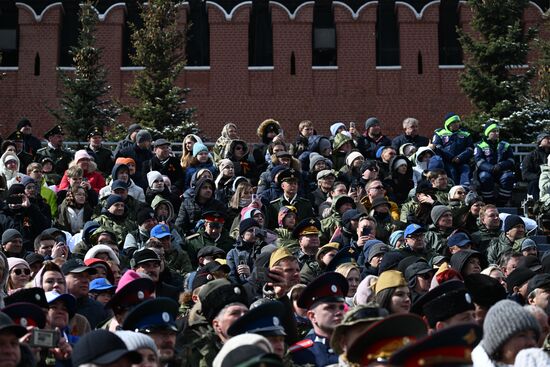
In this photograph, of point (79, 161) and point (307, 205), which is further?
point (79, 161)

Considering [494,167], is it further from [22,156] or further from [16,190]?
[16,190]

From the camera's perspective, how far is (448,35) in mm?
39312

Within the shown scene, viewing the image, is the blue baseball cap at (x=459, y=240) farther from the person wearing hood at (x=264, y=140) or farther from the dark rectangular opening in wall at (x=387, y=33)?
the dark rectangular opening in wall at (x=387, y=33)

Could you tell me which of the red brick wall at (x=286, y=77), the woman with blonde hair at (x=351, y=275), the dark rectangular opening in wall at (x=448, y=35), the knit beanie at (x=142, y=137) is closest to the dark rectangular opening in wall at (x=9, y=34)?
the red brick wall at (x=286, y=77)

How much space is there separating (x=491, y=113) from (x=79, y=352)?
23060 millimetres

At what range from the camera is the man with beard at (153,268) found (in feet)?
41.5

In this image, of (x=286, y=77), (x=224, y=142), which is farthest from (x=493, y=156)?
(x=286, y=77)

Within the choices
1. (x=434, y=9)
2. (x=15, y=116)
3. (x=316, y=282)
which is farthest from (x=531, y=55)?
(x=316, y=282)

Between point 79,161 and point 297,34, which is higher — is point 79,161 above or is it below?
below

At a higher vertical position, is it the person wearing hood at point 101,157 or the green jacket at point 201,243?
the person wearing hood at point 101,157

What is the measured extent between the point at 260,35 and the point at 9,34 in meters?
8.19

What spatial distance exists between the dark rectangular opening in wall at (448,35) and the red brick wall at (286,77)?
48 centimetres

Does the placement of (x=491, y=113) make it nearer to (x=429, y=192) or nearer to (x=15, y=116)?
(x=429, y=192)

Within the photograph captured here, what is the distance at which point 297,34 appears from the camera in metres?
38.9
